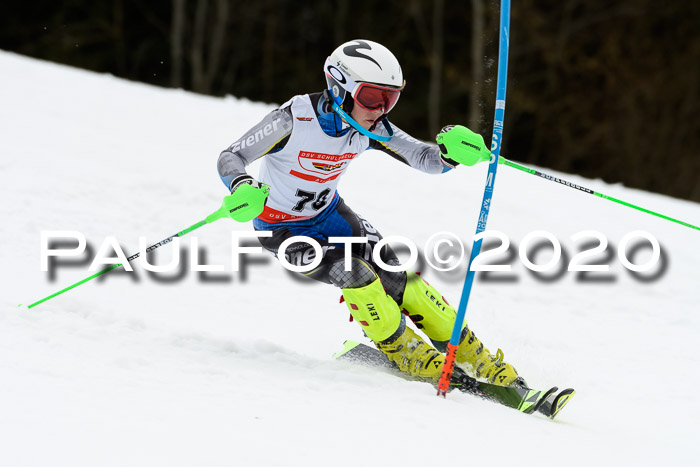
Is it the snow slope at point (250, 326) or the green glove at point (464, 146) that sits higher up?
the green glove at point (464, 146)

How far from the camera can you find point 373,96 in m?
3.64

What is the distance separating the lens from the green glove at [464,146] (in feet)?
11.9

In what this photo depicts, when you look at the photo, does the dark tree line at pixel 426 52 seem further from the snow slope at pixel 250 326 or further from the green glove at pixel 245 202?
the green glove at pixel 245 202

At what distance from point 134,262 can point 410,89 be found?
1640 cm

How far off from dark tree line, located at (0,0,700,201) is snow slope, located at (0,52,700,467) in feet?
33.2

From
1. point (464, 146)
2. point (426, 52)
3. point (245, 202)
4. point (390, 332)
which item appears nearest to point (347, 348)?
point (390, 332)

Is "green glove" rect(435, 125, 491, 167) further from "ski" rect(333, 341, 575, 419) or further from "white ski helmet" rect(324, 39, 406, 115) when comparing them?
"ski" rect(333, 341, 575, 419)

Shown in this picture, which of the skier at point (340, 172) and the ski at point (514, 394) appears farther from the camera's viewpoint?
the skier at point (340, 172)

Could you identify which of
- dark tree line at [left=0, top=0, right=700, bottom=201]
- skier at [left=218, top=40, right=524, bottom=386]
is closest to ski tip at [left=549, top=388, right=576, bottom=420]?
skier at [left=218, top=40, right=524, bottom=386]

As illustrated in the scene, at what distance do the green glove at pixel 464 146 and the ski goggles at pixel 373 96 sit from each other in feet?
1.03

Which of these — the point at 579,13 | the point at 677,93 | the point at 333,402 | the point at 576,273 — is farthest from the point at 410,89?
the point at 333,402

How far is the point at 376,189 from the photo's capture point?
8.27m

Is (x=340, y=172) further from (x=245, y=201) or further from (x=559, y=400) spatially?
(x=559, y=400)

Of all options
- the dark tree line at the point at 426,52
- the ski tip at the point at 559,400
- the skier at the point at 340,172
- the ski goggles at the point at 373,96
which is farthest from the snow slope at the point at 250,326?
the dark tree line at the point at 426,52
